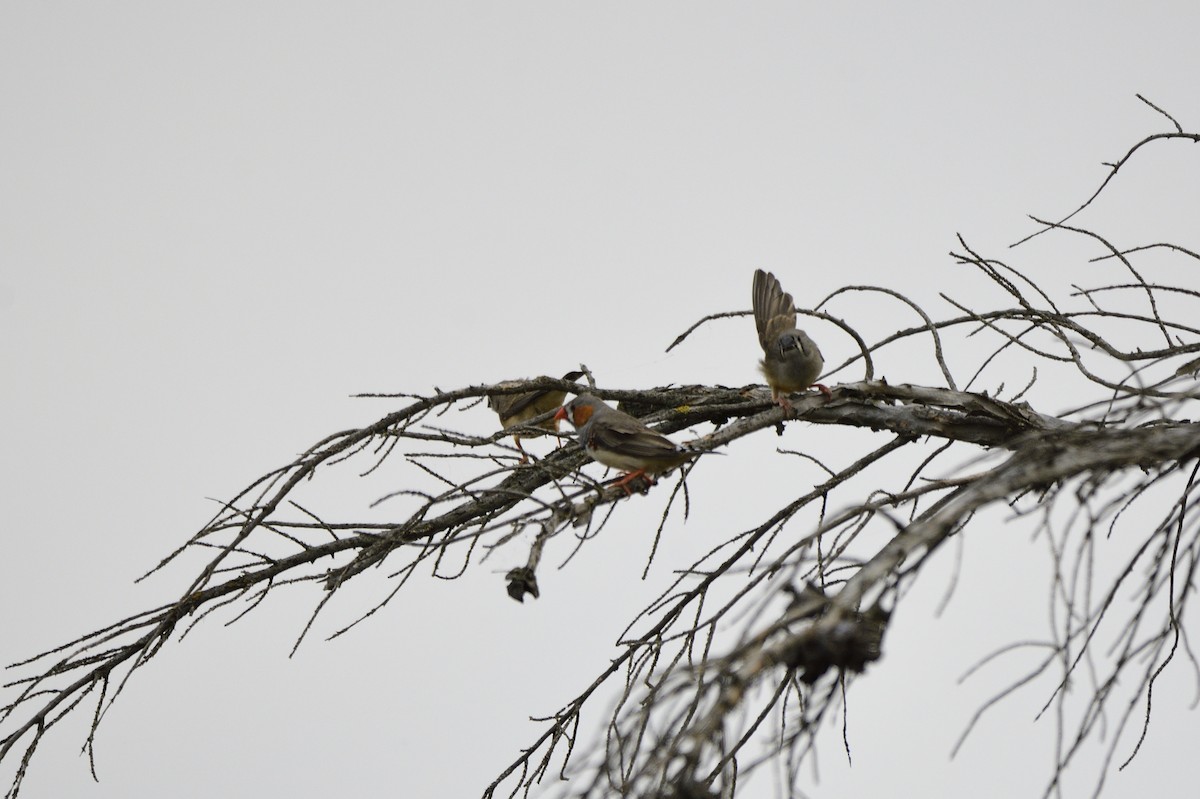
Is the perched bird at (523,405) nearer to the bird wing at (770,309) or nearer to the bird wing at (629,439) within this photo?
the bird wing at (770,309)

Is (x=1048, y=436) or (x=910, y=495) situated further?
(x=910, y=495)

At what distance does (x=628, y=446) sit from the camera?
14.7ft

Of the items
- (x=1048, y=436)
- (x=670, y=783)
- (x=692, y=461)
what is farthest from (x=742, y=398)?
(x=670, y=783)

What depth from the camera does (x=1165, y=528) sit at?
2838mm

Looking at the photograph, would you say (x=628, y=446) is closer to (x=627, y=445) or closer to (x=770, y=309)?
(x=627, y=445)

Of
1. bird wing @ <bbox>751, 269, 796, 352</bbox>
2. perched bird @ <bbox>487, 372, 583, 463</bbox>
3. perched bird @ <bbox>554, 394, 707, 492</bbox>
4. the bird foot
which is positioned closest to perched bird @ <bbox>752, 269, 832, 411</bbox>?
bird wing @ <bbox>751, 269, 796, 352</bbox>

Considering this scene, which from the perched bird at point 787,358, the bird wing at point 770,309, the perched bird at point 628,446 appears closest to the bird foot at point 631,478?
the perched bird at point 628,446

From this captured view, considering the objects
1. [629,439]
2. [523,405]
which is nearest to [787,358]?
[629,439]

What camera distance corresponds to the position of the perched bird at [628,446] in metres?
4.32

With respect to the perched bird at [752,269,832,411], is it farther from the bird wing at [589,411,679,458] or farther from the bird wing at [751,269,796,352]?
the bird wing at [589,411,679,458]

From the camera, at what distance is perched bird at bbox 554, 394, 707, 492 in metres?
4.32

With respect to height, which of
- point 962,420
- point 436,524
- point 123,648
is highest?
point 962,420

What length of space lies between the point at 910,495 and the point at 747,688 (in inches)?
52.9

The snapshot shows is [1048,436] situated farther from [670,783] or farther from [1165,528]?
[670,783]
